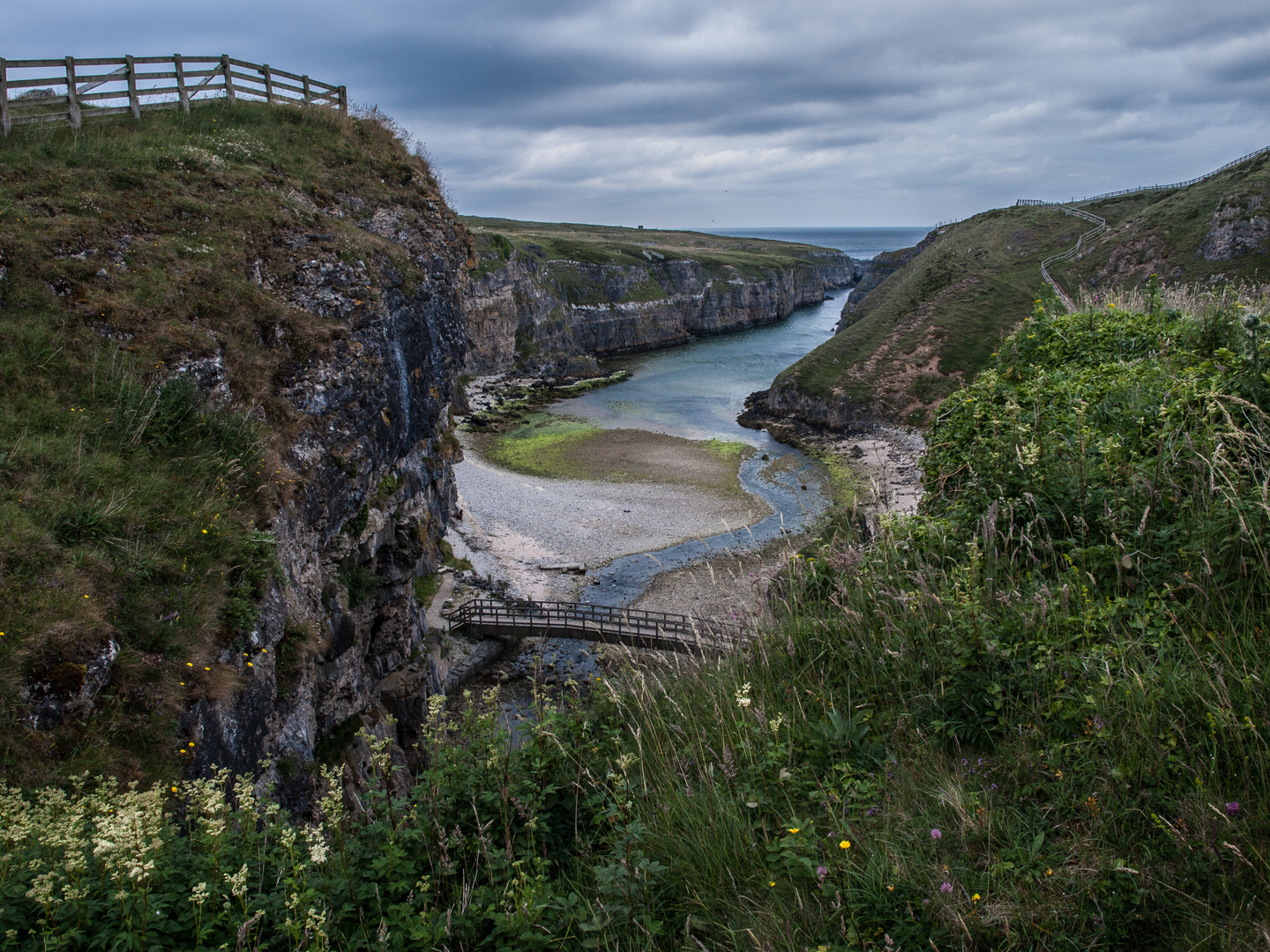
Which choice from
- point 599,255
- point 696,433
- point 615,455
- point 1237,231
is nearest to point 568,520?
point 615,455

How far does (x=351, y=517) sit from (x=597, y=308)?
92.0 metres

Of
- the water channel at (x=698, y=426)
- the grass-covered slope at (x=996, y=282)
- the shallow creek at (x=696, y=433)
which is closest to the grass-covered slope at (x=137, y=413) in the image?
the water channel at (x=698, y=426)

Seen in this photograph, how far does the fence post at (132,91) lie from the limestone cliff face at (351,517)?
7.39 m

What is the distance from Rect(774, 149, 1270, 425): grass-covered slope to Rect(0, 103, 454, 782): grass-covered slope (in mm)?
50811

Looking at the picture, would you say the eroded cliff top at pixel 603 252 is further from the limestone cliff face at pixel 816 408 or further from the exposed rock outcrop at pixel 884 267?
the limestone cliff face at pixel 816 408

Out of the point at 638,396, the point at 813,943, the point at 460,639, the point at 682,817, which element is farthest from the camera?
the point at 638,396

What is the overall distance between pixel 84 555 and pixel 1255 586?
13.1 meters

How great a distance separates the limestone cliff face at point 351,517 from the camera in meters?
11.8

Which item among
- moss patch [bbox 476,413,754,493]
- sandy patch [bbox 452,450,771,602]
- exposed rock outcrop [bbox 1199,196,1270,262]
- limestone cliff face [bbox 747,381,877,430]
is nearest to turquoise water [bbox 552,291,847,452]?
moss patch [bbox 476,413,754,493]

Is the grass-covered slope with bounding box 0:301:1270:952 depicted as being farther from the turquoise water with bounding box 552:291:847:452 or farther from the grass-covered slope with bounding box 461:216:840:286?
the grass-covered slope with bounding box 461:216:840:286

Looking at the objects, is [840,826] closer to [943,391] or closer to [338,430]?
[338,430]

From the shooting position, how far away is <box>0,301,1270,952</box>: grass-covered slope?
11.3ft

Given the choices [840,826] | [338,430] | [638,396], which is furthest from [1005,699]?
[638,396]

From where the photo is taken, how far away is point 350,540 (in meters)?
17.8
